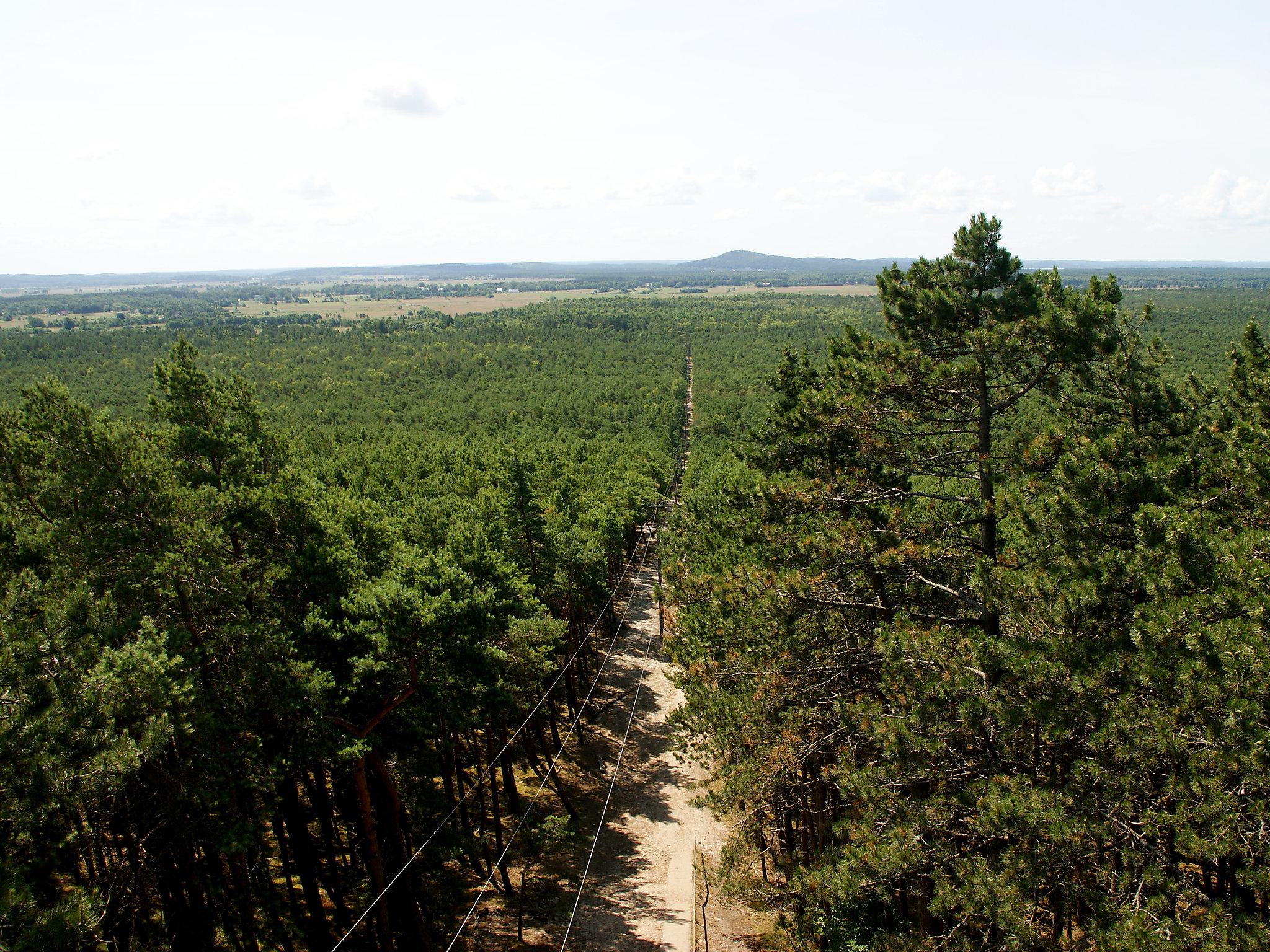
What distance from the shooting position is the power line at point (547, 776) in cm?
1465

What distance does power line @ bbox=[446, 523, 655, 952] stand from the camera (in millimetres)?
14648

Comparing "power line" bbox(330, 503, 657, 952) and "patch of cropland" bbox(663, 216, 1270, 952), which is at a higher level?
"patch of cropland" bbox(663, 216, 1270, 952)

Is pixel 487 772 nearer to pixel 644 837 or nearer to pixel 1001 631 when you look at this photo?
pixel 644 837

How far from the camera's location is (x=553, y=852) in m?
20.5

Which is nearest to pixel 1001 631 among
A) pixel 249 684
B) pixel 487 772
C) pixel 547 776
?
pixel 249 684

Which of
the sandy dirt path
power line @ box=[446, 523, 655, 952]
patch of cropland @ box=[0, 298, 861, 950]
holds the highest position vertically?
patch of cropland @ box=[0, 298, 861, 950]

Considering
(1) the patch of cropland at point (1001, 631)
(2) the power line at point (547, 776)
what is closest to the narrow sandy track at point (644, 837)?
(2) the power line at point (547, 776)

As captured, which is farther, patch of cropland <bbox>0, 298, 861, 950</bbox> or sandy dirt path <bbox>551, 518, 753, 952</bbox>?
sandy dirt path <bbox>551, 518, 753, 952</bbox>

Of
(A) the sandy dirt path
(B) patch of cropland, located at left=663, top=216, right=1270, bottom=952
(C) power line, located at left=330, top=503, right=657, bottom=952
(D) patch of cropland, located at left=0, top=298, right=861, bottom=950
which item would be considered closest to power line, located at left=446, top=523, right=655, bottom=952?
(C) power line, located at left=330, top=503, right=657, bottom=952

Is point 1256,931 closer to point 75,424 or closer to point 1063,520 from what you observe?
point 1063,520

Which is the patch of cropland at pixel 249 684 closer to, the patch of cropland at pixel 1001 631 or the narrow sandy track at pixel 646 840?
the narrow sandy track at pixel 646 840

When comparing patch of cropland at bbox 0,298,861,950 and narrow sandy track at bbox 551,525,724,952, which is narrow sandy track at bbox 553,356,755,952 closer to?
narrow sandy track at bbox 551,525,724,952

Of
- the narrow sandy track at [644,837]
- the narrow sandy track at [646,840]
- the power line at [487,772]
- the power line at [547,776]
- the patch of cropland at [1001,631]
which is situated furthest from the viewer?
the narrow sandy track at [644,837]

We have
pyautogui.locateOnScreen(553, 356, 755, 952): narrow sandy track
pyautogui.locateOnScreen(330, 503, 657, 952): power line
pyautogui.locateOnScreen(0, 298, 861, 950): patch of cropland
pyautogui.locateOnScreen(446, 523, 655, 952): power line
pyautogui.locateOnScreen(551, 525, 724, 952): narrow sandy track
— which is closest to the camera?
pyautogui.locateOnScreen(0, 298, 861, 950): patch of cropland
